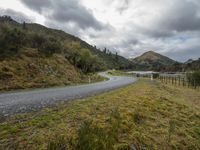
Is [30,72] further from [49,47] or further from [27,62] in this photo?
[49,47]

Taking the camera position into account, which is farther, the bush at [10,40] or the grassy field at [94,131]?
the bush at [10,40]

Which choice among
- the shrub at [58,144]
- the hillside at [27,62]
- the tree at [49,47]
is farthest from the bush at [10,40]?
the shrub at [58,144]

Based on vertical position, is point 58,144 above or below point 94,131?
below

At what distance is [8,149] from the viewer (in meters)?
5.96

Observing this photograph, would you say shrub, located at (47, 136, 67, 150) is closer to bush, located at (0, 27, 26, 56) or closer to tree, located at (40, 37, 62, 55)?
bush, located at (0, 27, 26, 56)

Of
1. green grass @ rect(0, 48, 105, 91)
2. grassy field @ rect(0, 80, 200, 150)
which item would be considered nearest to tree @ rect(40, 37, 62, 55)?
green grass @ rect(0, 48, 105, 91)

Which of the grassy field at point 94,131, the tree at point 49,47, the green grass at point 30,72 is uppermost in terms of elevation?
the tree at point 49,47

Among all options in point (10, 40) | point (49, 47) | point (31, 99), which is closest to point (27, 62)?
point (10, 40)

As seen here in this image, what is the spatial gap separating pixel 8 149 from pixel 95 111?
520cm

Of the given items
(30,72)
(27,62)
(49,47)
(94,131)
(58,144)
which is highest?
(49,47)

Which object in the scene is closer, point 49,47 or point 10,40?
point 10,40

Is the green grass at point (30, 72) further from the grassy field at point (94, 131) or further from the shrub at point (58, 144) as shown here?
the shrub at point (58, 144)

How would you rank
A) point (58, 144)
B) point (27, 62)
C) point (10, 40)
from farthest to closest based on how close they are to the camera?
point (10, 40) < point (27, 62) < point (58, 144)

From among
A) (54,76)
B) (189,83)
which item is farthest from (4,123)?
(189,83)
